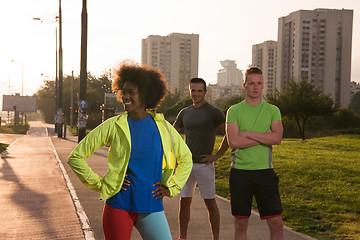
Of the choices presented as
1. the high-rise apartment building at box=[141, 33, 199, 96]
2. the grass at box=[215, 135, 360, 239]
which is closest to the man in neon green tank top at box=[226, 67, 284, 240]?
the grass at box=[215, 135, 360, 239]

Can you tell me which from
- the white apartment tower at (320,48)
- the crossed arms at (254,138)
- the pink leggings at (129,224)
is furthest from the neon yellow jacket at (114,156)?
the white apartment tower at (320,48)

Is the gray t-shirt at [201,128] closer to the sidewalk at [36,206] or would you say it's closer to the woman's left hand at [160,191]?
the sidewalk at [36,206]

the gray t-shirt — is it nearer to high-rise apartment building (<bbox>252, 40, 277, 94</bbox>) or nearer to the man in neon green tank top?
the man in neon green tank top

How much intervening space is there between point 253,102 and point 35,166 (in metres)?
12.5

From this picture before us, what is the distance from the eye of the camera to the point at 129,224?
312 cm

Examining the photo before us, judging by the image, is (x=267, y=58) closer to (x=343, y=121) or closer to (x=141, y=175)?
(x=343, y=121)

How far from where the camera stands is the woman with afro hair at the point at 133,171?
10.2 ft

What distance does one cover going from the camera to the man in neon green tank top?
435 centimetres

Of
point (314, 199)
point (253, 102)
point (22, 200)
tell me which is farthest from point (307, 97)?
point (253, 102)

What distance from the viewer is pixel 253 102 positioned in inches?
179

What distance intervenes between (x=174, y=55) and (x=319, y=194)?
15547 cm

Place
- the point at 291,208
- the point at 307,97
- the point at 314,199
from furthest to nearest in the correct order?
the point at 307,97, the point at 314,199, the point at 291,208

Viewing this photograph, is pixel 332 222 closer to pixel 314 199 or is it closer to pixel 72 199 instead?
pixel 314 199

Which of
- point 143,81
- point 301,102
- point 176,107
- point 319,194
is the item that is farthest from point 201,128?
point 176,107
